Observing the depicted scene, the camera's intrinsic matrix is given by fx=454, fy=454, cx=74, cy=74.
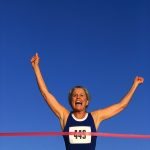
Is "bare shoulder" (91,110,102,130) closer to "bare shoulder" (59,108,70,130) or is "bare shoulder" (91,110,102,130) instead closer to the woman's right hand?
"bare shoulder" (59,108,70,130)

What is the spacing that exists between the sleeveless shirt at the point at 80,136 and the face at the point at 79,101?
18cm

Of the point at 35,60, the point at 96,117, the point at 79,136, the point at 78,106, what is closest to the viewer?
the point at 79,136

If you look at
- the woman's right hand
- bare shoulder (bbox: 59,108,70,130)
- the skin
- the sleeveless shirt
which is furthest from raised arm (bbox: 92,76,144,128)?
the woman's right hand

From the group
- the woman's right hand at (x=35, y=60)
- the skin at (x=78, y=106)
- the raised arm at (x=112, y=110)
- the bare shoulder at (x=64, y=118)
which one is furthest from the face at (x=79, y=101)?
the woman's right hand at (x=35, y=60)

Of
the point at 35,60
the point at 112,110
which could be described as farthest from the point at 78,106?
the point at 35,60

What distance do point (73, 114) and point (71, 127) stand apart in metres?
0.27

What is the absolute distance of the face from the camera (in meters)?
8.02

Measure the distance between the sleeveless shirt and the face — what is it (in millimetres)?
180

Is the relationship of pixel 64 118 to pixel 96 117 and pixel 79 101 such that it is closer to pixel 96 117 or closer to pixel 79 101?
pixel 79 101

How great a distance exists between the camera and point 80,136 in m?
7.82

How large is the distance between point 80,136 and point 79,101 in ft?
2.07

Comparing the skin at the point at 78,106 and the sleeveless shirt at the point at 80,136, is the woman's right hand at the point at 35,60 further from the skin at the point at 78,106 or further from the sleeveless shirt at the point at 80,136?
the sleeveless shirt at the point at 80,136

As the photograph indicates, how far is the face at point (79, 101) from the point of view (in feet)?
26.3

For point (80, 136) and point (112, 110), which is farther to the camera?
point (112, 110)
